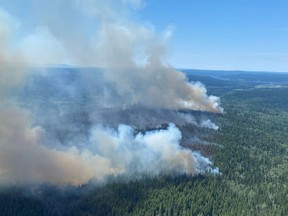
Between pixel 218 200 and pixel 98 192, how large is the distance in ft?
141

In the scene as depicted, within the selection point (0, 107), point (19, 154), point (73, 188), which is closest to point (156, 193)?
point (73, 188)

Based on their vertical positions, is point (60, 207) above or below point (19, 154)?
below

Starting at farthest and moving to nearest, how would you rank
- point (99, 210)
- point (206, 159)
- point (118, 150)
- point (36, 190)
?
1. point (206, 159)
2. point (118, 150)
3. point (36, 190)
4. point (99, 210)

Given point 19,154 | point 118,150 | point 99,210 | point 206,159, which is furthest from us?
point 206,159

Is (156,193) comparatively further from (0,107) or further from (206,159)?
(0,107)

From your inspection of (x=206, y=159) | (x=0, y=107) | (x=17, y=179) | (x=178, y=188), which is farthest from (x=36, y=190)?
(x=206, y=159)

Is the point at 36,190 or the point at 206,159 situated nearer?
the point at 36,190

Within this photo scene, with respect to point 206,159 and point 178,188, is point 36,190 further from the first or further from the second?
point 206,159

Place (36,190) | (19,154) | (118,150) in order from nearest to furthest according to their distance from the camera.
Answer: (36,190) → (19,154) → (118,150)

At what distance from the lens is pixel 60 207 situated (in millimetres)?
139500

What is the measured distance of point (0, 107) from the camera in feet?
529

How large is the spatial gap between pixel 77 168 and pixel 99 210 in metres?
27.0

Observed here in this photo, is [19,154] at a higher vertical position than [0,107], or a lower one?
lower

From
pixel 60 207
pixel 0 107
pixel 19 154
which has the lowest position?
pixel 60 207
